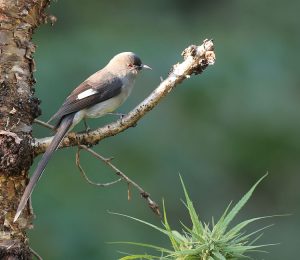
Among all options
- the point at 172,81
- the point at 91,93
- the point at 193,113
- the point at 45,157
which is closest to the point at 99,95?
the point at 91,93

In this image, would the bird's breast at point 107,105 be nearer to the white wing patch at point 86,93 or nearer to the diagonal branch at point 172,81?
the white wing patch at point 86,93

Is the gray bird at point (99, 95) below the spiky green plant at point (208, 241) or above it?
above

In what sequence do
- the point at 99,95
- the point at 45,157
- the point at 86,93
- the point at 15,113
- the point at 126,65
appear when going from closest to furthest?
1. the point at 15,113
2. the point at 45,157
3. the point at 86,93
4. the point at 99,95
5. the point at 126,65

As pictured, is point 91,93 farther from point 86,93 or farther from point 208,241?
point 208,241

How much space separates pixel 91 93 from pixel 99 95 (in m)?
0.07

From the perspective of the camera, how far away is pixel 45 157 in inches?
164

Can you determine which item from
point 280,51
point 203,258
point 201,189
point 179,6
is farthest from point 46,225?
point 203,258

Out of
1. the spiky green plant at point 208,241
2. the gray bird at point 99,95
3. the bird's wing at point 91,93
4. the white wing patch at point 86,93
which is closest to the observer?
the spiky green plant at point 208,241

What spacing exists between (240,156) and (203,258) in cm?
909

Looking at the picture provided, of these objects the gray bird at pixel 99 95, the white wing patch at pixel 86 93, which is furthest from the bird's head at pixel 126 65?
the white wing patch at pixel 86 93

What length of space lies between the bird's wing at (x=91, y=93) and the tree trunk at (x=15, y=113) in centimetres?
74

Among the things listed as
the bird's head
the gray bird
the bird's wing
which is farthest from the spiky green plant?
the bird's head

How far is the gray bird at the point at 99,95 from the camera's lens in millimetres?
4691

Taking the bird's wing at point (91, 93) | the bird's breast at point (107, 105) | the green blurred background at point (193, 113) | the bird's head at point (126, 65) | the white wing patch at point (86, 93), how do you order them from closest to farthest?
the bird's wing at point (91, 93) → the white wing patch at point (86, 93) → the bird's breast at point (107, 105) → the bird's head at point (126, 65) → the green blurred background at point (193, 113)
